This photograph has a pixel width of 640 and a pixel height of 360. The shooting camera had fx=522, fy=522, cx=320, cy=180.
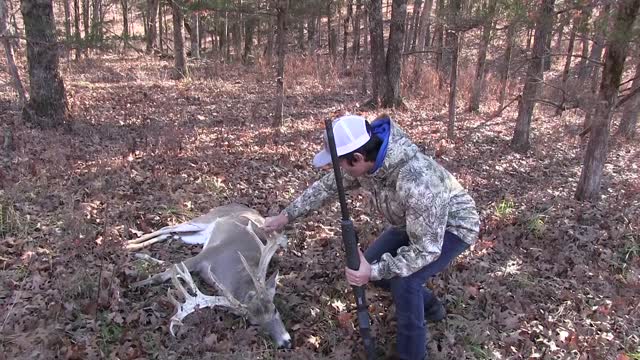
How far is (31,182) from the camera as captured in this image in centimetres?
619

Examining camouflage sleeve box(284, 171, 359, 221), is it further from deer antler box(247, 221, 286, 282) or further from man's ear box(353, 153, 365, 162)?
man's ear box(353, 153, 365, 162)

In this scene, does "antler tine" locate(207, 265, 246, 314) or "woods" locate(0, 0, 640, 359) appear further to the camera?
"woods" locate(0, 0, 640, 359)

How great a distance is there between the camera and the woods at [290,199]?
425cm

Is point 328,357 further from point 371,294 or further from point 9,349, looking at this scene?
point 9,349

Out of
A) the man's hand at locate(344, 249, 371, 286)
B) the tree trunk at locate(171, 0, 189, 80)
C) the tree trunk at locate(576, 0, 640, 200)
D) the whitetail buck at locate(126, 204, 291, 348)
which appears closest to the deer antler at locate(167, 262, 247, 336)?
the whitetail buck at locate(126, 204, 291, 348)

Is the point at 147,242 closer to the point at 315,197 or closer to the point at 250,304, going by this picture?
the point at 250,304

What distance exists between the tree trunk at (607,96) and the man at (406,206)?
3820 millimetres

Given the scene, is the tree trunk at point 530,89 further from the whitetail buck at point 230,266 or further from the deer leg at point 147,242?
the deer leg at point 147,242

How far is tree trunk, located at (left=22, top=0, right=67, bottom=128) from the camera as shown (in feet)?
26.9

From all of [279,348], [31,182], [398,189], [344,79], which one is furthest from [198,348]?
[344,79]

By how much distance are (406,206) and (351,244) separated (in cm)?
46

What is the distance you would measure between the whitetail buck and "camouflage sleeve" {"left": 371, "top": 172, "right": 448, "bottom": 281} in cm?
106

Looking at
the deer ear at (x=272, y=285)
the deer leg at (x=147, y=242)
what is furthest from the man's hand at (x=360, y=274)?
the deer leg at (x=147, y=242)

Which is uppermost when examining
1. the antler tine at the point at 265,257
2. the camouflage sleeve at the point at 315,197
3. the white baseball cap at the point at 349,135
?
the white baseball cap at the point at 349,135
